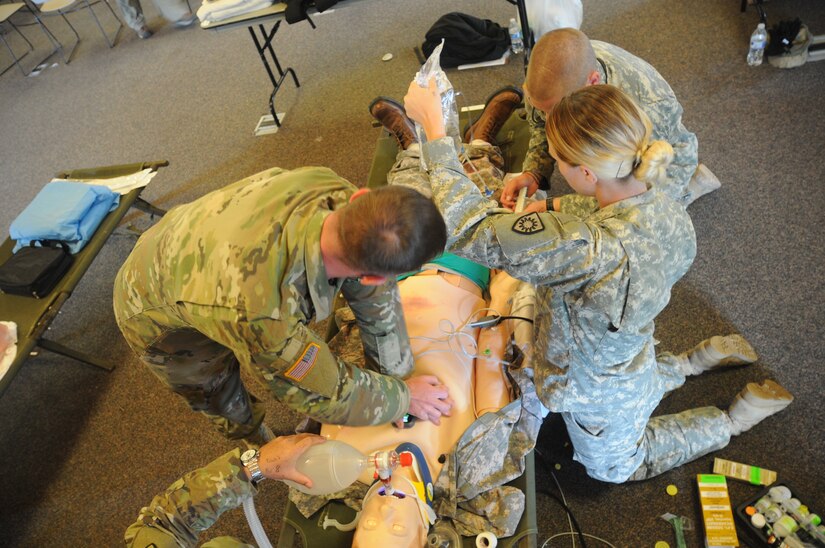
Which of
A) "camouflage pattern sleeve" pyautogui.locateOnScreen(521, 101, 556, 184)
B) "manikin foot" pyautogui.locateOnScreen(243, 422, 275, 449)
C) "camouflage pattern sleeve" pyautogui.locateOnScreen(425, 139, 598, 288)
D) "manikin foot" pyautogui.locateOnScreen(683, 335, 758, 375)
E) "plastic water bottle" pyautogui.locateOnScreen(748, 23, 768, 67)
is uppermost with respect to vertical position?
"camouflage pattern sleeve" pyautogui.locateOnScreen(425, 139, 598, 288)

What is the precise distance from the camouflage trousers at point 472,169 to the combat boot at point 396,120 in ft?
0.36

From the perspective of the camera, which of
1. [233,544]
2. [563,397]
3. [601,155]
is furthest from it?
[563,397]

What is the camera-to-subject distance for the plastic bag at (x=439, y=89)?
1614mm

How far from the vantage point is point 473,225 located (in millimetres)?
1213

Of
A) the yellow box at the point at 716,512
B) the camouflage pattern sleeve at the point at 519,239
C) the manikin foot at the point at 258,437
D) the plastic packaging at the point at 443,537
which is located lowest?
the yellow box at the point at 716,512

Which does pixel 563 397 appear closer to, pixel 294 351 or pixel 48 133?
pixel 294 351

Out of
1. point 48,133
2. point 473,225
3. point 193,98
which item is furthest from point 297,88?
point 473,225

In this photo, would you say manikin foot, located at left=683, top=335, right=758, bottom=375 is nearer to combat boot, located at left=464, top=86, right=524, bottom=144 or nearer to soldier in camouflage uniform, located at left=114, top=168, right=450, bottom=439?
soldier in camouflage uniform, located at left=114, top=168, right=450, bottom=439

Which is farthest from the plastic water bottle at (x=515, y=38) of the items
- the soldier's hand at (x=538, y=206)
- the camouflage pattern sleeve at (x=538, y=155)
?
the soldier's hand at (x=538, y=206)

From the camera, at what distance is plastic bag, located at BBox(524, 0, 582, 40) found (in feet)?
10.3

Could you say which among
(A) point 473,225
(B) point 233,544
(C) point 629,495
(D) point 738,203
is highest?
(A) point 473,225

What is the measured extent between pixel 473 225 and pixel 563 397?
1.88 feet

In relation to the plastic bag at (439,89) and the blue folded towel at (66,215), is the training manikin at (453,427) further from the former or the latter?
the blue folded towel at (66,215)

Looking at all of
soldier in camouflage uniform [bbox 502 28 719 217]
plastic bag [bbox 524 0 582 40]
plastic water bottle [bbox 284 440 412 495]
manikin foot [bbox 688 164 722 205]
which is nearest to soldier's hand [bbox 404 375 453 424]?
A: plastic water bottle [bbox 284 440 412 495]
